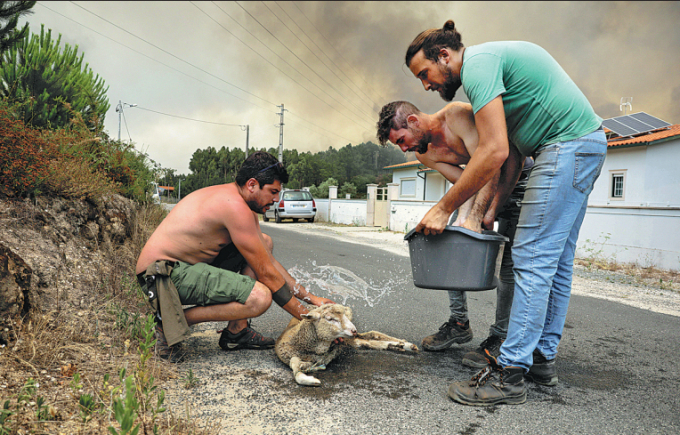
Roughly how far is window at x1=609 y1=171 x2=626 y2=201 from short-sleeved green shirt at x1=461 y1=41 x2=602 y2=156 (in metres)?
17.8

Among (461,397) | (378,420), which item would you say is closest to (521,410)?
(461,397)

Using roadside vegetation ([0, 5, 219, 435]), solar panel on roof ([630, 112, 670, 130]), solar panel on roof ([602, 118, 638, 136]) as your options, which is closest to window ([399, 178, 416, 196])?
solar panel on roof ([602, 118, 638, 136])

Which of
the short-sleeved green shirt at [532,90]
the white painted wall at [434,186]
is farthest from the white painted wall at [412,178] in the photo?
the short-sleeved green shirt at [532,90]

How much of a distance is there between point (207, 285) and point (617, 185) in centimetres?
1956

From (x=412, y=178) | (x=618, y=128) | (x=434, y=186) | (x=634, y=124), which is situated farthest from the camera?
(x=412, y=178)

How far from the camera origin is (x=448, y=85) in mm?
2537

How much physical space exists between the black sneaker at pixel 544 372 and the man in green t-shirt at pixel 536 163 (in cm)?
35

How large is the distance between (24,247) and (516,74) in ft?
14.1

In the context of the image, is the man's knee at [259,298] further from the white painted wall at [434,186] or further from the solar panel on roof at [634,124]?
the white painted wall at [434,186]

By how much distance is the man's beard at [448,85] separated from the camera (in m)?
2.48

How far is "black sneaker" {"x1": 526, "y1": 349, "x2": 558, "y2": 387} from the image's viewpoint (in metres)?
2.68

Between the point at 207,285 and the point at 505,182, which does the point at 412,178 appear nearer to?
the point at 505,182

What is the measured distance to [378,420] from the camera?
217cm

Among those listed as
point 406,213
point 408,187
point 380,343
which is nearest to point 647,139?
point 406,213
